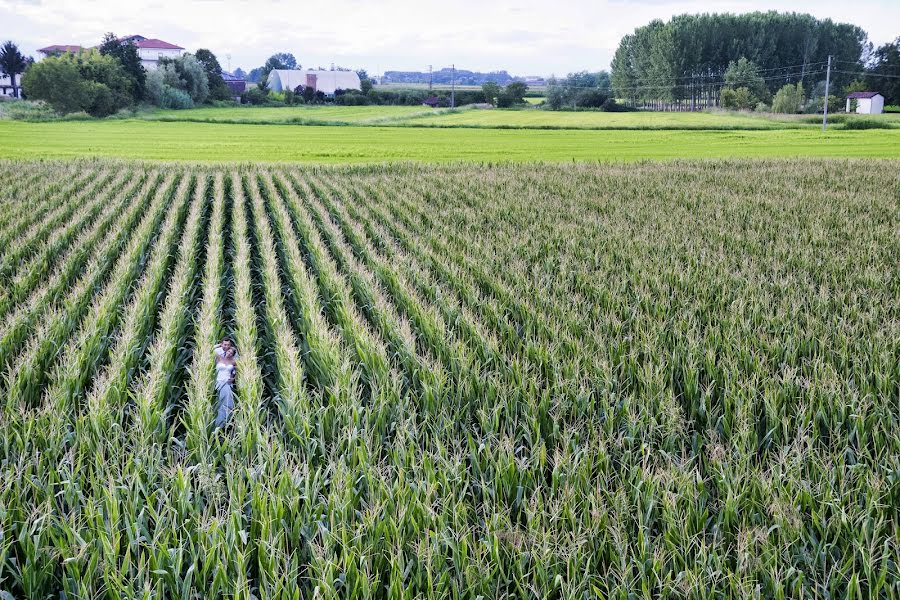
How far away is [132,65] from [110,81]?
17.5 ft

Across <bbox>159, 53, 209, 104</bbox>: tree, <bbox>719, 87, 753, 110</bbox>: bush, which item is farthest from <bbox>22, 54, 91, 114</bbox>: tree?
<bbox>719, 87, 753, 110</bbox>: bush

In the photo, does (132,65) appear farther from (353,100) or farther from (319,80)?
(319,80)

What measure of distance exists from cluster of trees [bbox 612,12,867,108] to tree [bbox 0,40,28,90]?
82938 millimetres

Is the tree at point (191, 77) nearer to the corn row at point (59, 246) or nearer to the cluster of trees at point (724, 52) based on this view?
the cluster of trees at point (724, 52)

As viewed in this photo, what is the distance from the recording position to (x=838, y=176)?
21.3m

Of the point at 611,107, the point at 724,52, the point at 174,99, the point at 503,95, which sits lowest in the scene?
the point at 611,107

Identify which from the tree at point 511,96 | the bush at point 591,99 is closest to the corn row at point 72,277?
the bush at point 591,99

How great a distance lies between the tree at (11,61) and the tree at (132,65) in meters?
37.3

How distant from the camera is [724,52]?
101250 millimetres

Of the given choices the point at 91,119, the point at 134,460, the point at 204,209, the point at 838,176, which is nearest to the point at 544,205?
the point at 204,209

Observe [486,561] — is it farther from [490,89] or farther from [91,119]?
[490,89]

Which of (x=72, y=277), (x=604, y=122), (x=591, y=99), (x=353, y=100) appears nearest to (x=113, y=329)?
(x=72, y=277)

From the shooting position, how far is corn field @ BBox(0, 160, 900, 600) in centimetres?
319

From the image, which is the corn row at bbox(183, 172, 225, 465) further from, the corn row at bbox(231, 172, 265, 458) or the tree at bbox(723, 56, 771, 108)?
the tree at bbox(723, 56, 771, 108)
